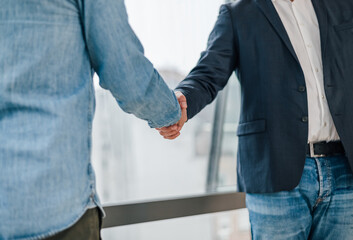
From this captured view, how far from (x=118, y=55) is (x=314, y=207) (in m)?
0.93

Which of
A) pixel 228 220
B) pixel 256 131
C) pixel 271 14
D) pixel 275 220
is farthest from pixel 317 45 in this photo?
pixel 228 220

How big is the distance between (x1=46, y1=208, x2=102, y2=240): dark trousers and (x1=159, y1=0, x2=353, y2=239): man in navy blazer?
0.56 m

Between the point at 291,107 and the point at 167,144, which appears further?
the point at 167,144

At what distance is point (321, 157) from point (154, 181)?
5.95 feet

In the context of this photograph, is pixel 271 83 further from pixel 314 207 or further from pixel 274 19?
pixel 314 207

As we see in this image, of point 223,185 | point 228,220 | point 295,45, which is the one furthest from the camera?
point 223,185

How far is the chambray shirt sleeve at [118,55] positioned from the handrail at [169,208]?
1.18m

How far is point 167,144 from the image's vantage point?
2.92 meters

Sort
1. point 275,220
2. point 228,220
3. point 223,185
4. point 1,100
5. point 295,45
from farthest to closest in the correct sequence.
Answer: point 223,185, point 228,220, point 295,45, point 275,220, point 1,100

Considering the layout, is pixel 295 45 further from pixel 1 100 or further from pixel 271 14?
pixel 1 100

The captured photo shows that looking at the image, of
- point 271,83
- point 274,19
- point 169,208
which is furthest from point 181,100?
point 169,208

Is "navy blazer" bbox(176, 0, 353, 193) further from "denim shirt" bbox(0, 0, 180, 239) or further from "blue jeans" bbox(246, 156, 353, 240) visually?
"denim shirt" bbox(0, 0, 180, 239)

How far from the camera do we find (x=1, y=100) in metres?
0.66

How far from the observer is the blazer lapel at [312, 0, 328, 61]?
130 cm
